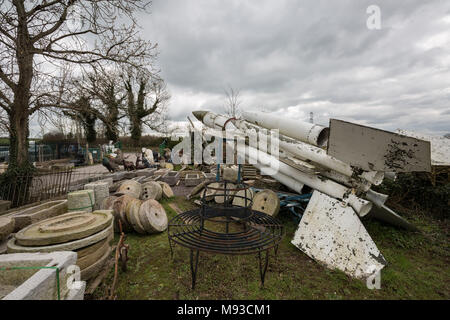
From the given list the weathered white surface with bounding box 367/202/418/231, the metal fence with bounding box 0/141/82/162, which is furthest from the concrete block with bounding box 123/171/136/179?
the metal fence with bounding box 0/141/82/162

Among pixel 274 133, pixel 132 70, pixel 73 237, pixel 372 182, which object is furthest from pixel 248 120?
pixel 73 237

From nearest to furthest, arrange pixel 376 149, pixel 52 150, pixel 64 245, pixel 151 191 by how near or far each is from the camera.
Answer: pixel 64 245 → pixel 376 149 → pixel 151 191 → pixel 52 150

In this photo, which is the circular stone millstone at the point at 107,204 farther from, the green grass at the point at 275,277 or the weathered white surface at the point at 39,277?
the weathered white surface at the point at 39,277

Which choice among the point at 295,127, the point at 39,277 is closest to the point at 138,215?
the point at 39,277

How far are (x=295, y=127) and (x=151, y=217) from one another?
12.0ft

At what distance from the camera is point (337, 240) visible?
10.3 ft

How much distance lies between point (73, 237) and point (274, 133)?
14.9 ft

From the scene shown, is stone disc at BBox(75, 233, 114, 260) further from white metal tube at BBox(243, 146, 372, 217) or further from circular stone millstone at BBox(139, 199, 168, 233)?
white metal tube at BBox(243, 146, 372, 217)

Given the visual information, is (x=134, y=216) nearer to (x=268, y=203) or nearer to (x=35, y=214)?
(x=35, y=214)

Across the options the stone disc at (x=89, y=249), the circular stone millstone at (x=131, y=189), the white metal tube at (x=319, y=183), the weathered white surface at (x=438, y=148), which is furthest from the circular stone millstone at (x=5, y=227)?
the weathered white surface at (x=438, y=148)

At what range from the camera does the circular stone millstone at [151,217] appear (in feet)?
12.5

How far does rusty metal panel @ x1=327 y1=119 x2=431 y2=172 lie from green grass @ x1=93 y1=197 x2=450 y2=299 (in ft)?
5.34
